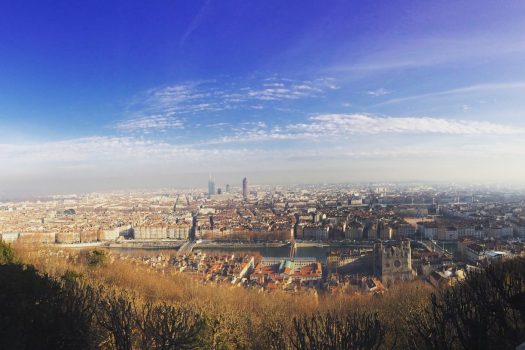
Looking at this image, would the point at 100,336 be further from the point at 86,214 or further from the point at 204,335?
the point at 86,214

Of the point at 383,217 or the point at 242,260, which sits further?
the point at 383,217

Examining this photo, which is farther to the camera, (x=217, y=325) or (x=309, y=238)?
(x=309, y=238)

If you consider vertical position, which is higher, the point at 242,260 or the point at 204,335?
the point at 204,335

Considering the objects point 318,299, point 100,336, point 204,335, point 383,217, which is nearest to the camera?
point 100,336

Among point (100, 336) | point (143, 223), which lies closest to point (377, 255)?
point (100, 336)

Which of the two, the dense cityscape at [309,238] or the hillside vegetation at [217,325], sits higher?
the hillside vegetation at [217,325]

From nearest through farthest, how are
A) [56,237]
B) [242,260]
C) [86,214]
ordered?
[242,260] < [56,237] < [86,214]

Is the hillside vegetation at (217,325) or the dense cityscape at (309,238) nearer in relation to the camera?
the hillside vegetation at (217,325)

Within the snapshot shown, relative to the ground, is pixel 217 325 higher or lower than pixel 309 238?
higher

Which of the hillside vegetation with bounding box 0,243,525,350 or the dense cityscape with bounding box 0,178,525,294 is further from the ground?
the hillside vegetation with bounding box 0,243,525,350

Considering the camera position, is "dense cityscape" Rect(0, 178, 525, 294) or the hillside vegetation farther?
"dense cityscape" Rect(0, 178, 525, 294)
